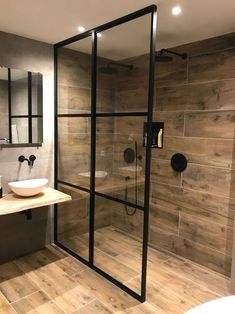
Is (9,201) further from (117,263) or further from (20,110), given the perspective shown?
(117,263)

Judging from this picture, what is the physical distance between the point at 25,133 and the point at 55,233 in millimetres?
1379

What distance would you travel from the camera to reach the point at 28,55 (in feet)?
9.64

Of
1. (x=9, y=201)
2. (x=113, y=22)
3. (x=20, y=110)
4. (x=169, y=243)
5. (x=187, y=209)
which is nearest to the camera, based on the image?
(x=113, y=22)

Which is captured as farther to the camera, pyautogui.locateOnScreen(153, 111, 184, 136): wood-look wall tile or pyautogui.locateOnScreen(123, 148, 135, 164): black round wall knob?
pyautogui.locateOnScreen(153, 111, 184, 136): wood-look wall tile

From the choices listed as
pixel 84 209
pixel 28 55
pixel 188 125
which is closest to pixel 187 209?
pixel 188 125

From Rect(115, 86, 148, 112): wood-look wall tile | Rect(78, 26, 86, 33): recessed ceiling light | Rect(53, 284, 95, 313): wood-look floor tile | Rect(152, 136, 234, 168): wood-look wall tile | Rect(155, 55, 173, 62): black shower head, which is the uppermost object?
Rect(78, 26, 86, 33): recessed ceiling light

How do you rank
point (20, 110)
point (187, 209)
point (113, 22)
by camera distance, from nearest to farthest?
point (113, 22) < point (20, 110) < point (187, 209)

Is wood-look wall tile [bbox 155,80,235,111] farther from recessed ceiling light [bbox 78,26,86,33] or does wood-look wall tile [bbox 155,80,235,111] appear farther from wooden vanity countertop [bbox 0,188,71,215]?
wooden vanity countertop [bbox 0,188,71,215]

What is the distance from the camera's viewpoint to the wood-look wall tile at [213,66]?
104 inches

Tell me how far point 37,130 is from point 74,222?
4.24 ft

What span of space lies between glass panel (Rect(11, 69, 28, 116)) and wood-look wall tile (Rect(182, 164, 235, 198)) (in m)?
2.04

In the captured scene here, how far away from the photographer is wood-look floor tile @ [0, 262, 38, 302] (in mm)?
2418

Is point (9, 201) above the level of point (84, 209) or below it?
above

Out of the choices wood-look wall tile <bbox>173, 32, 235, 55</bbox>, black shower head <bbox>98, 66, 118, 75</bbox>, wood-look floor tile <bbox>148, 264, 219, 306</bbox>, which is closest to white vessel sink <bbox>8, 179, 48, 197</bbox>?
black shower head <bbox>98, 66, 118, 75</bbox>
